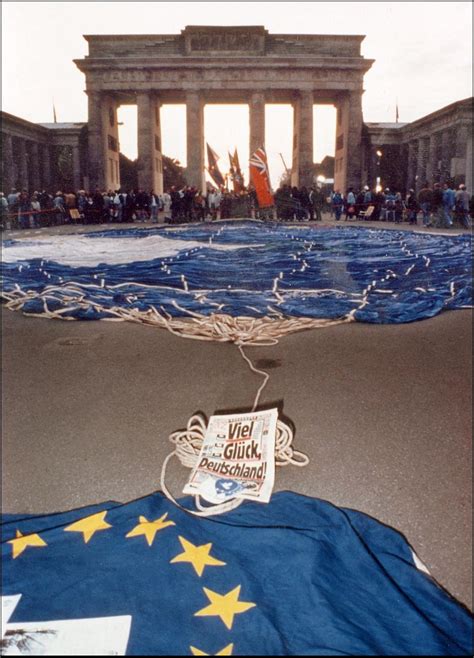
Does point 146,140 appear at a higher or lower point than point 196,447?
higher

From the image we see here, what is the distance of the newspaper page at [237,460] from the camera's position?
9.01 ft

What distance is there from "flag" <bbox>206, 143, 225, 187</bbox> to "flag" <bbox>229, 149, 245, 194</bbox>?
2.10 ft

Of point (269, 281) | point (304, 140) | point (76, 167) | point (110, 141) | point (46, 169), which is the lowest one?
point (269, 281)

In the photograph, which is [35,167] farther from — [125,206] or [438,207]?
[438,207]

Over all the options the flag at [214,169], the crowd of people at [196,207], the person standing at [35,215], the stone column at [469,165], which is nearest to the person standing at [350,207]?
the crowd of people at [196,207]

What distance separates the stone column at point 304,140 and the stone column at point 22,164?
20.0m

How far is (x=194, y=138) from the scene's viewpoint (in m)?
43.4

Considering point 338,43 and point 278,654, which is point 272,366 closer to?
point 278,654

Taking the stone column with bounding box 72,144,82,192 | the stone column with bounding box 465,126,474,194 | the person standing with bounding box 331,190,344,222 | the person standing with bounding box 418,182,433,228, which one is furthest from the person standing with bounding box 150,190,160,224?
the stone column with bounding box 72,144,82,192

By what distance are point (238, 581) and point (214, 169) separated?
28474 millimetres

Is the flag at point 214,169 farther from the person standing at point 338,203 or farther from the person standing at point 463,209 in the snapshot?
the person standing at point 463,209

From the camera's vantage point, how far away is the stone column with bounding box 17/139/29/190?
129 feet

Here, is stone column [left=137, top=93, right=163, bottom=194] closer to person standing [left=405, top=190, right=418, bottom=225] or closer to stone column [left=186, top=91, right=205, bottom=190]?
stone column [left=186, top=91, right=205, bottom=190]

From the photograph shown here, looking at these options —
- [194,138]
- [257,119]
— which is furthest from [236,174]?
[194,138]
